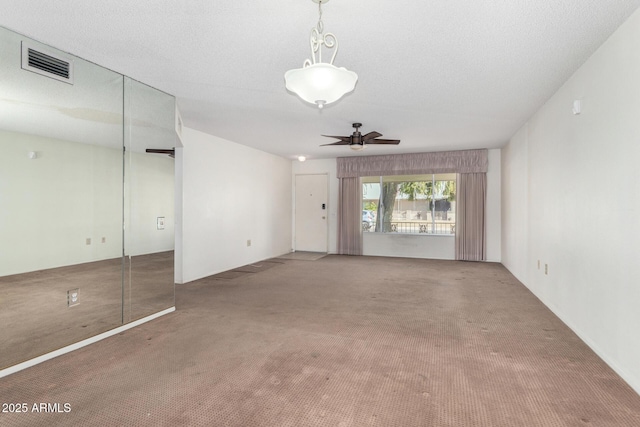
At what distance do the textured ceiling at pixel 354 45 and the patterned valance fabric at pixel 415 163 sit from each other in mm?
2902

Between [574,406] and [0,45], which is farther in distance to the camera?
[0,45]

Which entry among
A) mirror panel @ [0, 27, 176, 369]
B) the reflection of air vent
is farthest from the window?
the reflection of air vent

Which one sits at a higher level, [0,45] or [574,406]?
[0,45]

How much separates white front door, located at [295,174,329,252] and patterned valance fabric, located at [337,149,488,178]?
0.70m

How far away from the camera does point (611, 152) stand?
2385 millimetres

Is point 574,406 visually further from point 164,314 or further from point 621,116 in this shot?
point 164,314

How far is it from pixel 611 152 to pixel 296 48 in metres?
2.42

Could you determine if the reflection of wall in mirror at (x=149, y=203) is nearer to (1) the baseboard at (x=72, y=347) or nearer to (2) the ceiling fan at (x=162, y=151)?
(2) the ceiling fan at (x=162, y=151)

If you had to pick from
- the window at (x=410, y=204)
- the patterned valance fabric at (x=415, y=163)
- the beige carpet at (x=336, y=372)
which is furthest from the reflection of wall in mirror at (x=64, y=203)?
the window at (x=410, y=204)

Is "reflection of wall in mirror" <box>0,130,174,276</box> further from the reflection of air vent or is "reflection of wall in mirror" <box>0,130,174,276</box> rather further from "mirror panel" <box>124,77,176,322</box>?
the reflection of air vent

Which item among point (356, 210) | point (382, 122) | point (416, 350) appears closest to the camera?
point (416, 350)

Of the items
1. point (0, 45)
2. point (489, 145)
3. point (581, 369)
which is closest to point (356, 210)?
point (489, 145)

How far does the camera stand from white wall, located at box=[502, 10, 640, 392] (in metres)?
2.13

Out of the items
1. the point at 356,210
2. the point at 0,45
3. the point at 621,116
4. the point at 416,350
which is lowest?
the point at 416,350
